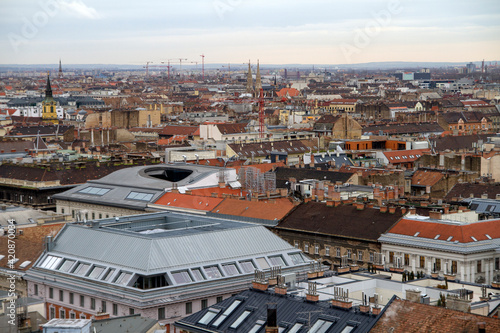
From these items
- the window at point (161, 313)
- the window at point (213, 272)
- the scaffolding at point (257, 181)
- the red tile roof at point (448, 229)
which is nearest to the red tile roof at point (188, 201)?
the scaffolding at point (257, 181)

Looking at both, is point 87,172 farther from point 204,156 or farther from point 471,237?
point 471,237

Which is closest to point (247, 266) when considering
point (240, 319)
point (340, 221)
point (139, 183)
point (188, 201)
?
point (240, 319)

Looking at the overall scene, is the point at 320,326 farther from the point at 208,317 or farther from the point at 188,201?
the point at 188,201

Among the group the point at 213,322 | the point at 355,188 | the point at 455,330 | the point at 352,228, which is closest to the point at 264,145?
the point at 355,188

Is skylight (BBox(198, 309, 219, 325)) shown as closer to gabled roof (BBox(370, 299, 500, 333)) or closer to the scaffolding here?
gabled roof (BBox(370, 299, 500, 333))

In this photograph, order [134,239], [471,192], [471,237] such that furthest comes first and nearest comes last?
1. [471,192]
2. [471,237]
3. [134,239]

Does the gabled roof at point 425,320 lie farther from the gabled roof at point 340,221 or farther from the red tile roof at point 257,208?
the red tile roof at point 257,208
